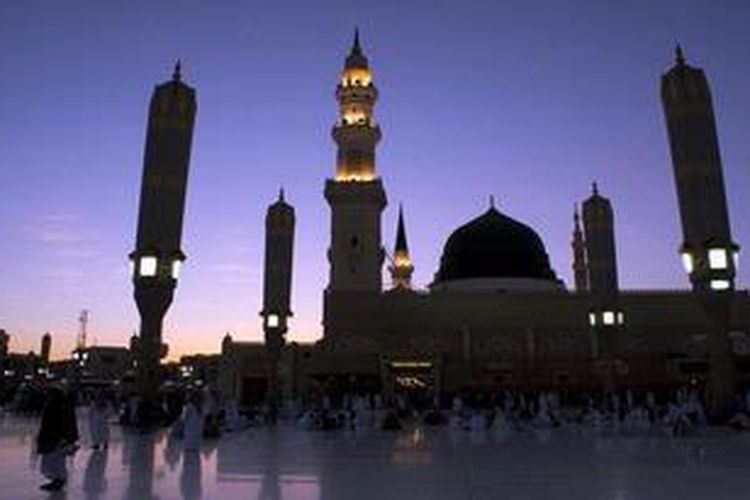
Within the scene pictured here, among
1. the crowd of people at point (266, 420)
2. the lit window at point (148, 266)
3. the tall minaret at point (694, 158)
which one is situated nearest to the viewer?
the crowd of people at point (266, 420)

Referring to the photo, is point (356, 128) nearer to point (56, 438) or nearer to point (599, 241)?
point (599, 241)

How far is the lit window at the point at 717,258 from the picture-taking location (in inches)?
753

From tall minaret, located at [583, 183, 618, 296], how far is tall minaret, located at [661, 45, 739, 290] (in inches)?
444

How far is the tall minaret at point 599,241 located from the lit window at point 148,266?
19368 millimetres

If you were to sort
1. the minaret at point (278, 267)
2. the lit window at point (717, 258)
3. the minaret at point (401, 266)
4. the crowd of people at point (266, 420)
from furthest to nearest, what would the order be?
the minaret at point (401, 266) → the minaret at point (278, 267) → the lit window at point (717, 258) → the crowd of people at point (266, 420)

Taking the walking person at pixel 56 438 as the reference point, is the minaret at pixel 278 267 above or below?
above

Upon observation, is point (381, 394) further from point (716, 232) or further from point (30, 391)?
point (716, 232)

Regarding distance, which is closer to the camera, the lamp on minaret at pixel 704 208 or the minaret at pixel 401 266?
the lamp on minaret at pixel 704 208

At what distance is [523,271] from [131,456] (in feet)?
150

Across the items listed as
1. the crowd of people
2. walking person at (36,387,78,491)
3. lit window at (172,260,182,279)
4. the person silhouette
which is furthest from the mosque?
walking person at (36,387,78,491)

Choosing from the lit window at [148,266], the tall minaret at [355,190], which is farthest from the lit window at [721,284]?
the tall minaret at [355,190]

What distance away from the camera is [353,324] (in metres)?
47.1

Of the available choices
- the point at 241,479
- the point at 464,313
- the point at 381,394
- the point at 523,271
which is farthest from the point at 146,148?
the point at 523,271

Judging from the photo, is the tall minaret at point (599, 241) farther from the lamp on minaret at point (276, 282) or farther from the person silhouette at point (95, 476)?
the person silhouette at point (95, 476)
